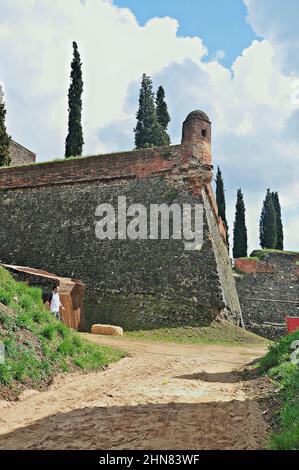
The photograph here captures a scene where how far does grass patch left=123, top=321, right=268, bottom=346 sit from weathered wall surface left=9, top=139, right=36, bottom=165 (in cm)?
2051

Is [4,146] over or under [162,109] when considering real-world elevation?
under

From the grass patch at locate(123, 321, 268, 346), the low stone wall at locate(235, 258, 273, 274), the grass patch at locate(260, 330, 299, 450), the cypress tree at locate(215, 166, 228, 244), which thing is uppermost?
the cypress tree at locate(215, 166, 228, 244)

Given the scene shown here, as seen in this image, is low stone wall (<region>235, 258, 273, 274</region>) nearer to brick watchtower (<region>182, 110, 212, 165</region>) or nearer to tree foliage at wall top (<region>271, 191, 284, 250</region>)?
brick watchtower (<region>182, 110, 212, 165</region>)

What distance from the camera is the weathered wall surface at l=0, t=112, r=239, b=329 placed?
14336mm

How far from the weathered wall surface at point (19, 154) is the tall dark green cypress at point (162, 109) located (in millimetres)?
11427

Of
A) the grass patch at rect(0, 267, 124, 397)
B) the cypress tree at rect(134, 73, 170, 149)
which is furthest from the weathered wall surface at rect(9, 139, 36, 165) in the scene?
the grass patch at rect(0, 267, 124, 397)

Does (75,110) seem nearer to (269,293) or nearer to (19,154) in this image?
(19,154)

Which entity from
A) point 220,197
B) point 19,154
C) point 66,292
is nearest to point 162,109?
point 220,197

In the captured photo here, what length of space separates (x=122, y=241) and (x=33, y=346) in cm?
955

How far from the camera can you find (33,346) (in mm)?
6836

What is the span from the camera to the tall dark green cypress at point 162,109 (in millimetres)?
35066

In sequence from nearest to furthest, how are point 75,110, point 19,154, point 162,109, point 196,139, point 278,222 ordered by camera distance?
point 196,139 → point 75,110 → point 19,154 → point 162,109 → point 278,222

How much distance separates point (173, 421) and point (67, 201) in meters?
14.6
